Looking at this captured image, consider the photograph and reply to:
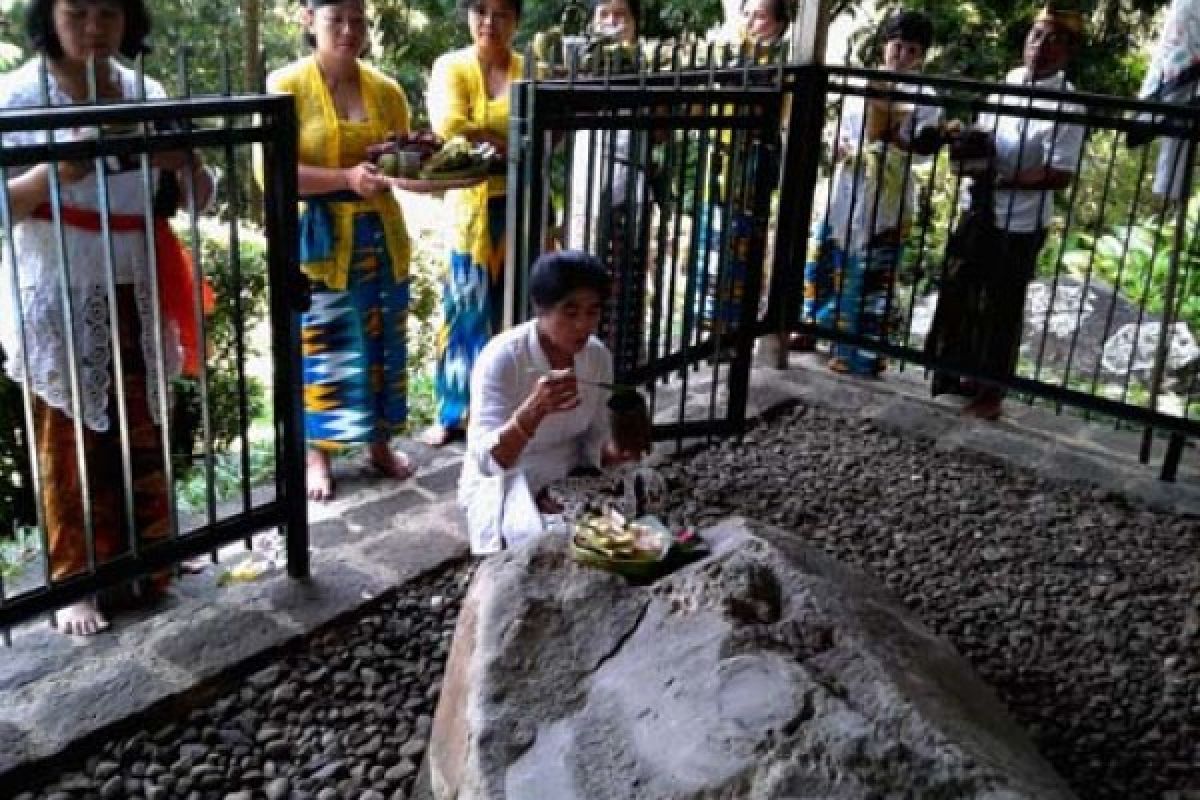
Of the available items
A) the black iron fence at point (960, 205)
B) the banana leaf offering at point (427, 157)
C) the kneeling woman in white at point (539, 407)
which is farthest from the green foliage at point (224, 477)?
the black iron fence at point (960, 205)

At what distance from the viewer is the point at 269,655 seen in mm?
2895

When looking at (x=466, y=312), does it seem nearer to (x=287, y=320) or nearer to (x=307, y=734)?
(x=287, y=320)

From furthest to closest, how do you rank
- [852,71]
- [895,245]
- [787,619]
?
1. [895,245]
2. [852,71]
3. [787,619]

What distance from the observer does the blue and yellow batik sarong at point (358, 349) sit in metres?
3.73

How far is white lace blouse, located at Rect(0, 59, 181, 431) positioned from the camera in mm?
2613

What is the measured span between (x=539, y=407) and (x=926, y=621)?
1365 mm

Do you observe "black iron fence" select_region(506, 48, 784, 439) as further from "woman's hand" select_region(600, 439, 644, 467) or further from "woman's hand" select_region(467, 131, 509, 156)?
"woman's hand" select_region(600, 439, 644, 467)

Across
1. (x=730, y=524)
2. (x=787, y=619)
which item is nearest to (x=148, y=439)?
(x=730, y=524)

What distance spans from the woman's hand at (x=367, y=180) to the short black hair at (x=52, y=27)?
82 centimetres

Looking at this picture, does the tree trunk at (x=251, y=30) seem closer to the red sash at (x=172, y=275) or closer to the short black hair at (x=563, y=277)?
the red sash at (x=172, y=275)

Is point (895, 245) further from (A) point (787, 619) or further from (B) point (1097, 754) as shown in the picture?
(A) point (787, 619)

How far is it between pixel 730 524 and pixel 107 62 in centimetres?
189

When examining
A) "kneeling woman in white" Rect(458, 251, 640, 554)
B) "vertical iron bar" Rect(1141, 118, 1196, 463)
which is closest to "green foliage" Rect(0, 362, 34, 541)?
"kneeling woman in white" Rect(458, 251, 640, 554)

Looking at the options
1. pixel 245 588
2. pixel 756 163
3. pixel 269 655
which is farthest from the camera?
pixel 756 163
